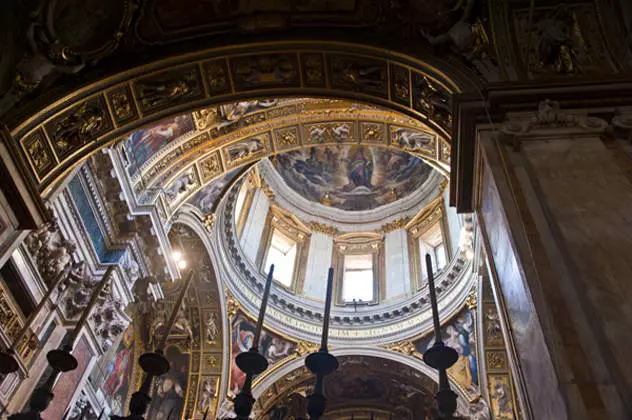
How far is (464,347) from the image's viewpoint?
44.3 ft

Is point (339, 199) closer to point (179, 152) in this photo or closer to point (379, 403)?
point (379, 403)

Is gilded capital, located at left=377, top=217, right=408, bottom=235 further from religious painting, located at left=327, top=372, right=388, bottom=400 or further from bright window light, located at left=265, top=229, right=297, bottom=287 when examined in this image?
religious painting, located at left=327, top=372, right=388, bottom=400

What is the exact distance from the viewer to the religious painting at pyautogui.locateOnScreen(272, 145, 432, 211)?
20.6 meters

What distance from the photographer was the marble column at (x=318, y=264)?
1759 centimetres

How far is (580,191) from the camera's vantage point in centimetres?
375

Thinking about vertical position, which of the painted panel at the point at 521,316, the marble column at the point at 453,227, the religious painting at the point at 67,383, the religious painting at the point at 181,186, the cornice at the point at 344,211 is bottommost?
the painted panel at the point at 521,316

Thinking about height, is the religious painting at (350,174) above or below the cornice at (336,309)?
above

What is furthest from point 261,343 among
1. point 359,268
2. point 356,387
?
point 359,268

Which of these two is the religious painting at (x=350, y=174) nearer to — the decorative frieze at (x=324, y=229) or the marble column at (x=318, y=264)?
the decorative frieze at (x=324, y=229)

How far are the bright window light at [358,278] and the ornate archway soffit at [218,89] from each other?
11632mm

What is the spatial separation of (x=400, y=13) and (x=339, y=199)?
15528mm

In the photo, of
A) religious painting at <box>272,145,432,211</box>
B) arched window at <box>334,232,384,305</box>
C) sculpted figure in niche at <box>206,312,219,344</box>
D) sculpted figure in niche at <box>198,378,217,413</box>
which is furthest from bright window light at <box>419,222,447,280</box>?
sculpted figure in niche at <box>198,378,217,413</box>

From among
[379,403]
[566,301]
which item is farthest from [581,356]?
[379,403]

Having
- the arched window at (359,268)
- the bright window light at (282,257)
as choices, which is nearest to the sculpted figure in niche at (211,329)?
the bright window light at (282,257)
